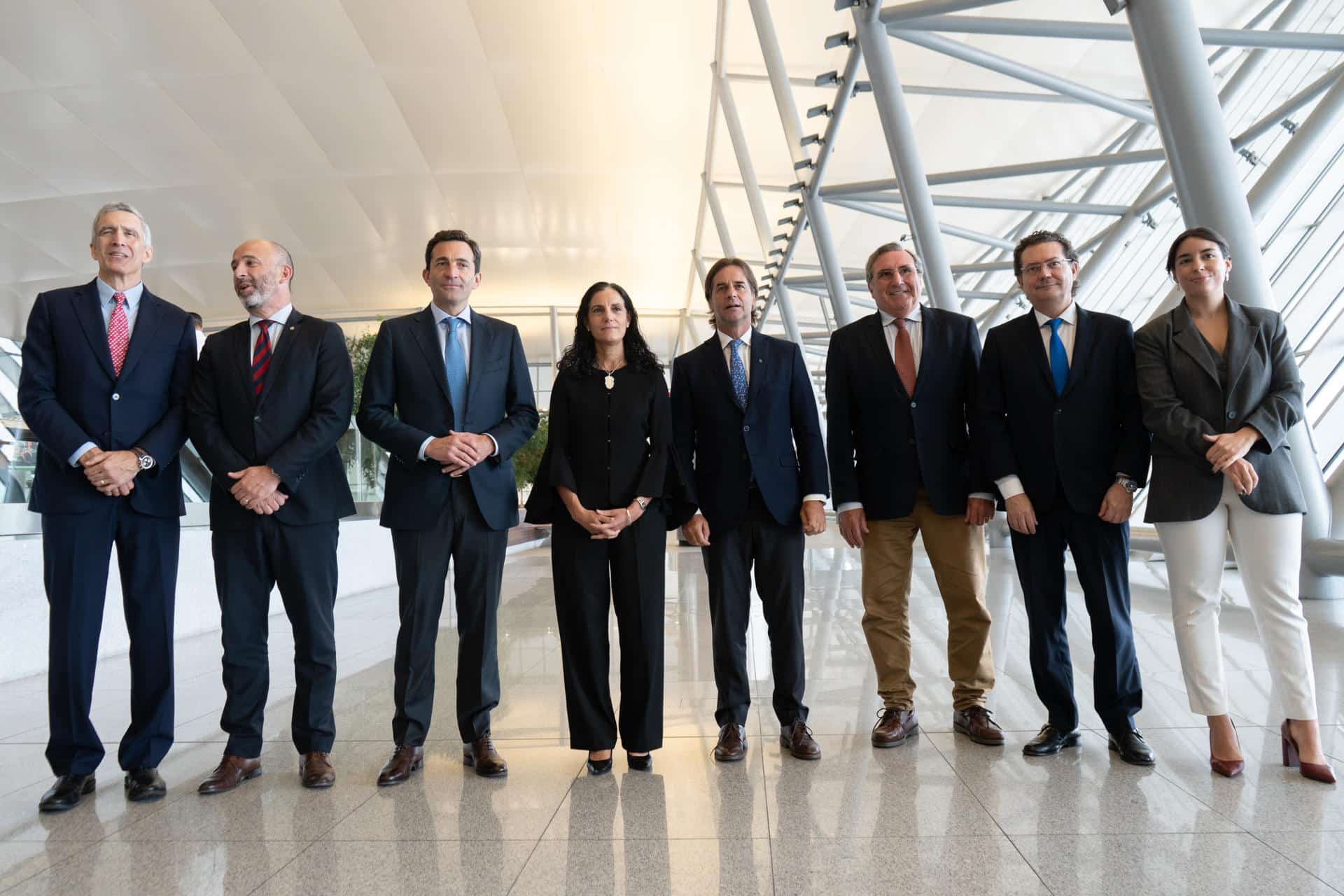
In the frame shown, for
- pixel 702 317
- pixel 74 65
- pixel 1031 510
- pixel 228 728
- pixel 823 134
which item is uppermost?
pixel 74 65

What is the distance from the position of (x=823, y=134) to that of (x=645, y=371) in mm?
8189

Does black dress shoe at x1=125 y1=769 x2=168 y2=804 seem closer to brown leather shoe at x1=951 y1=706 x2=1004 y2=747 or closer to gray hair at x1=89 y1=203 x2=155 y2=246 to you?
gray hair at x1=89 y1=203 x2=155 y2=246

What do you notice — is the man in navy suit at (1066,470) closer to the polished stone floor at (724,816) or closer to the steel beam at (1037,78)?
the polished stone floor at (724,816)

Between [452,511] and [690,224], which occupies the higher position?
[690,224]

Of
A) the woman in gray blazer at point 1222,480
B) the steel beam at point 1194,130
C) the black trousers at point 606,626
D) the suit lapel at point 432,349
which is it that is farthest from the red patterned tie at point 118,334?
the steel beam at point 1194,130

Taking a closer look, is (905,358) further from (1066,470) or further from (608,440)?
(608,440)

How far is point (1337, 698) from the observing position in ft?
→ 14.4

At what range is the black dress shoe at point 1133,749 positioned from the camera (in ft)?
11.6

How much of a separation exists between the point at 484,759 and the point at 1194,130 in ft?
17.4

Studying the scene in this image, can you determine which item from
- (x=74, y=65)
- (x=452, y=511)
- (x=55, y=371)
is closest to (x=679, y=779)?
(x=452, y=511)

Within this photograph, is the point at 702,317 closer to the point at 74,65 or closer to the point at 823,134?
the point at 74,65

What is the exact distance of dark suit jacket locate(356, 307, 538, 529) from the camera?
3.78 metres

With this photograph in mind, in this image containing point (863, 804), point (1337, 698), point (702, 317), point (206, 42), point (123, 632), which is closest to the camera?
point (863, 804)

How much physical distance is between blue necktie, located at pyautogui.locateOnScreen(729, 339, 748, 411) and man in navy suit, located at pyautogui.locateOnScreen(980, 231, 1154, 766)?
1.07m
